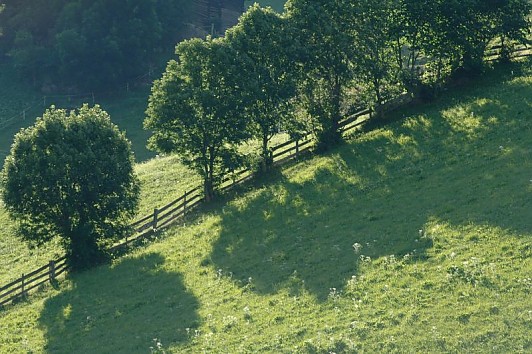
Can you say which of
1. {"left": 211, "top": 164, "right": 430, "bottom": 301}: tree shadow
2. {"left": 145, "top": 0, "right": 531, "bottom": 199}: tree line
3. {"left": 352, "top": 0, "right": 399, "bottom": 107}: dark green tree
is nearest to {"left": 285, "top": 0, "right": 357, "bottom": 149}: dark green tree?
{"left": 145, "top": 0, "right": 531, "bottom": 199}: tree line

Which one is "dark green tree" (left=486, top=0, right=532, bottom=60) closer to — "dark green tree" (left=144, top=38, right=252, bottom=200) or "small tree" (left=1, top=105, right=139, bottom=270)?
"dark green tree" (left=144, top=38, right=252, bottom=200)

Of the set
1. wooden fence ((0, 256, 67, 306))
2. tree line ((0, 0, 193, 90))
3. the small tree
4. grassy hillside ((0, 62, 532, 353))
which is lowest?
grassy hillside ((0, 62, 532, 353))

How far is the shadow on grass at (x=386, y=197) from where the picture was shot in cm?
3966

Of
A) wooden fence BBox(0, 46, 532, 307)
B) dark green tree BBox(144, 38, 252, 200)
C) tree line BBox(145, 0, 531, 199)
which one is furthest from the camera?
tree line BBox(145, 0, 531, 199)

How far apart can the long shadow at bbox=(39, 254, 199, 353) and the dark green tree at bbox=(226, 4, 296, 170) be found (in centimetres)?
1403

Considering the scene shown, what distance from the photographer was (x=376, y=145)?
5544cm

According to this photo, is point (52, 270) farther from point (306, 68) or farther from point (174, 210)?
point (306, 68)

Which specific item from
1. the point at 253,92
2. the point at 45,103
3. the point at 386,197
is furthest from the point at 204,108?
the point at 45,103

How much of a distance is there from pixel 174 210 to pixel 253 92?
9.99 metres

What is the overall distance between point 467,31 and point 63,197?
103ft

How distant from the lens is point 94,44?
364ft

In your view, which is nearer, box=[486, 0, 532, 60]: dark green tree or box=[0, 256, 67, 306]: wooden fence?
box=[0, 256, 67, 306]: wooden fence

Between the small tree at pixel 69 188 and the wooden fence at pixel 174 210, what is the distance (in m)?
1.53

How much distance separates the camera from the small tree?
50219 millimetres
